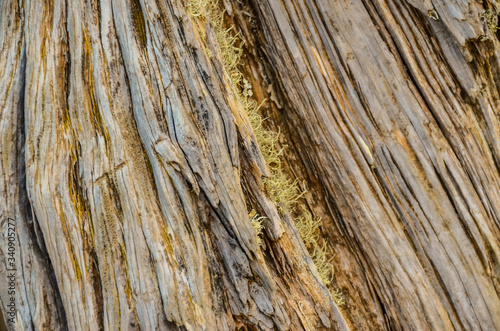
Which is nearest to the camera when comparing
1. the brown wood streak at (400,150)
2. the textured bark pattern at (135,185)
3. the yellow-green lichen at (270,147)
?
the textured bark pattern at (135,185)

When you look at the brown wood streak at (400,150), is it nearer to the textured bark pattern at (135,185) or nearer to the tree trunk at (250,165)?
the tree trunk at (250,165)

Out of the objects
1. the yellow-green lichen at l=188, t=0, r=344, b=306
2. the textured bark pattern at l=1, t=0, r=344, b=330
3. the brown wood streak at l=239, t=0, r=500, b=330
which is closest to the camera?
the textured bark pattern at l=1, t=0, r=344, b=330

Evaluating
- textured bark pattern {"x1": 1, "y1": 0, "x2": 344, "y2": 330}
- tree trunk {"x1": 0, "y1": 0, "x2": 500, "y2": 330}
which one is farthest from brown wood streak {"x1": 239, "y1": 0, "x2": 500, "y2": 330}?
textured bark pattern {"x1": 1, "y1": 0, "x2": 344, "y2": 330}

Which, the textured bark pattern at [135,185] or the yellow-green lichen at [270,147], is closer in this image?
the textured bark pattern at [135,185]

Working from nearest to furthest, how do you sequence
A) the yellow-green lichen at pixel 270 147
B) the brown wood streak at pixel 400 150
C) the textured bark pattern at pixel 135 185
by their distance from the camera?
the textured bark pattern at pixel 135 185
the brown wood streak at pixel 400 150
the yellow-green lichen at pixel 270 147

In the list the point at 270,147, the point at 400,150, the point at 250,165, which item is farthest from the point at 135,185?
the point at 400,150

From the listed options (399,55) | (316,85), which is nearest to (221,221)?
(316,85)

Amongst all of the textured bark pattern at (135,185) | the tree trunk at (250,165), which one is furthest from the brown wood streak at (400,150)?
the textured bark pattern at (135,185)

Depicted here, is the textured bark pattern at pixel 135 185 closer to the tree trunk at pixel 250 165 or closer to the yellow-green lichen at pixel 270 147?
the tree trunk at pixel 250 165

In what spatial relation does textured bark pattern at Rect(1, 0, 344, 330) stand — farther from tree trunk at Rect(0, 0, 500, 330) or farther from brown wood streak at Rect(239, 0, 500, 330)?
brown wood streak at Rect(239, 0, 500, 330)
